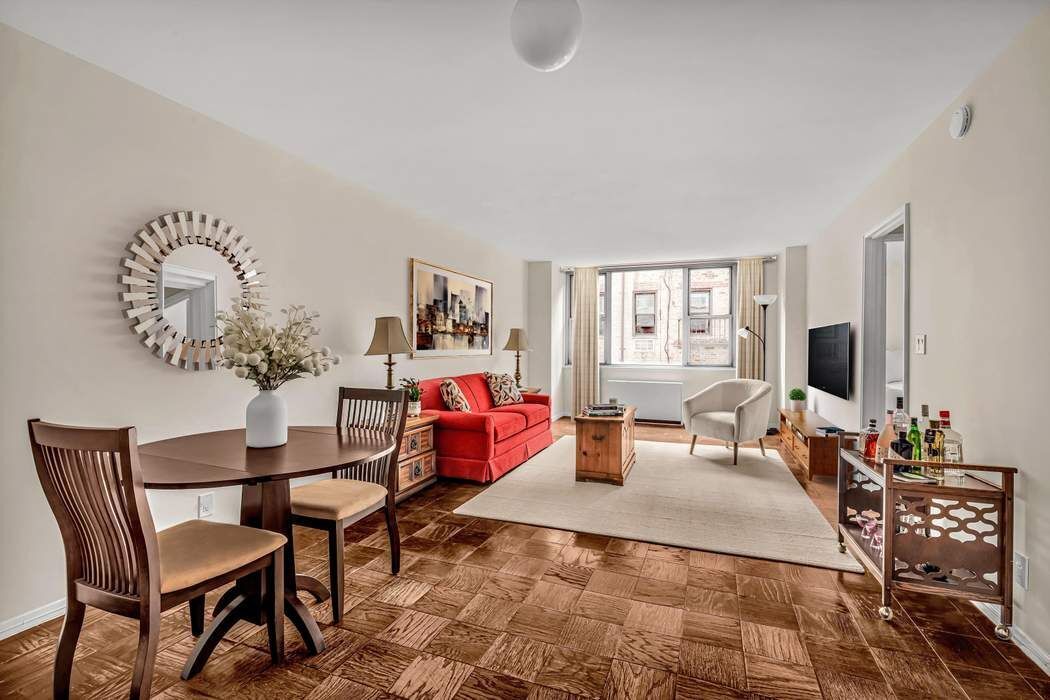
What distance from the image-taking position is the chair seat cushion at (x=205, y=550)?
148cm

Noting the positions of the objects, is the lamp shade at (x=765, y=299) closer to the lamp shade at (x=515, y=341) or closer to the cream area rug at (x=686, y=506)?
the cream area rug at (x=686, y=506)

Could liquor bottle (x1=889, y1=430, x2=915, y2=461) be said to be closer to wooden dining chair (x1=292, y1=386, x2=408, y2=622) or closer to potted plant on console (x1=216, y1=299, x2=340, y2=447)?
wooden dining chair (x1=292, y1=386, x2=408, y2=622)

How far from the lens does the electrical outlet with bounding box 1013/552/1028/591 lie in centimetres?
192

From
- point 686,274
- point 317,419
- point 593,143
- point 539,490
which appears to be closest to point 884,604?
point 539,490

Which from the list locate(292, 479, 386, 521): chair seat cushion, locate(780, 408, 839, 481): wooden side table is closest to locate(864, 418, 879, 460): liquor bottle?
locate(780, 408, 839, 481): wooden side table

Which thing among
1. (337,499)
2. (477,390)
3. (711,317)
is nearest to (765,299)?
(711,317)

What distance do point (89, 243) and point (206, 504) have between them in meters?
1.46

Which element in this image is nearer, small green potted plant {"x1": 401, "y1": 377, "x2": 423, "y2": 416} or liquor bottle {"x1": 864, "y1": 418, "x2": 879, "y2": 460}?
liquor bottle {"x1": 864, "y1": 418, "x2": 879, "y2": 460}

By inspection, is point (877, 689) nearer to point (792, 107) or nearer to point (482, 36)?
point (792, 107)

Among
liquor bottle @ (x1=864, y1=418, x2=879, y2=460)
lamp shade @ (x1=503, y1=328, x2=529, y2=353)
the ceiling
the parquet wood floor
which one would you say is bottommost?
the parquet wood floor

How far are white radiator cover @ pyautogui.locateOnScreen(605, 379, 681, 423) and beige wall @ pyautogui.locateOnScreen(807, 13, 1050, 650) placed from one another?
4.25 m

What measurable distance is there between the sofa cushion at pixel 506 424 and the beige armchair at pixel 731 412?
1867 millimetres

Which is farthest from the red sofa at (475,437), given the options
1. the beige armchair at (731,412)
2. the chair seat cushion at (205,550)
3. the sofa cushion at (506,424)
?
the chair seat cushion at (205,550)

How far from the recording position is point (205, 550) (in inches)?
63.1
